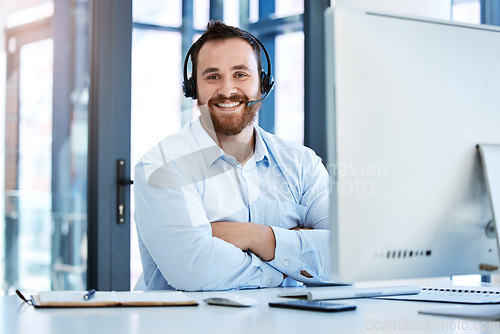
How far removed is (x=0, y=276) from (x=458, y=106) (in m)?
2.14

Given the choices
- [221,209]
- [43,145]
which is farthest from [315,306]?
[43,145]

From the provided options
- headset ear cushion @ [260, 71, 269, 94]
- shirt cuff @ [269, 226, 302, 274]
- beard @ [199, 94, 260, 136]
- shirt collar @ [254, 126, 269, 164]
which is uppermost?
headset ear cushion @ [260, 71, 269, 94]

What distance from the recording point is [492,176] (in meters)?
0.95

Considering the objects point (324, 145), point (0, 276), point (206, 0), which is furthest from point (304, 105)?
point (0, 276)

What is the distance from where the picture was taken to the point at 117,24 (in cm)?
270

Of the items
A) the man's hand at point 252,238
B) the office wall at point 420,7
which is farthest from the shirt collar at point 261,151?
the office wall at point 420,7

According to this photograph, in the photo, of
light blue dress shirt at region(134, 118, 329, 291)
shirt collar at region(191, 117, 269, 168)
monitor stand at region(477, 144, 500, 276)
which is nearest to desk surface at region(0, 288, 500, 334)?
monitor stand at region(477, 144, 500, 276)

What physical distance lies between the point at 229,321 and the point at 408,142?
0.43m

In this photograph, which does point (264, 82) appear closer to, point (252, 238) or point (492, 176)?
point (252, 238)

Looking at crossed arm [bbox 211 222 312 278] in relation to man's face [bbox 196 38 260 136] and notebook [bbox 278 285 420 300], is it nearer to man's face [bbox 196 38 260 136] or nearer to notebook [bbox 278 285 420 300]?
notebook [bbox 278 285 420 300]

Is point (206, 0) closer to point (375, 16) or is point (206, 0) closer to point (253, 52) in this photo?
point (253, 52)

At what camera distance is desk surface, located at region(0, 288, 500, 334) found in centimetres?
91

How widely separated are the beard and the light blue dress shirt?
8 cm

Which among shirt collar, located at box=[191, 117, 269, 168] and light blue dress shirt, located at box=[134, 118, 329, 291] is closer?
light blue dress shirt, located at box=[134, 118, 329, 291]
